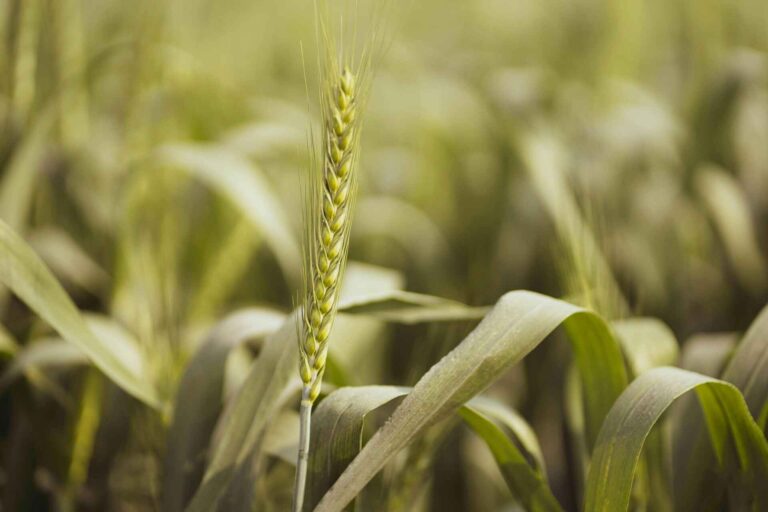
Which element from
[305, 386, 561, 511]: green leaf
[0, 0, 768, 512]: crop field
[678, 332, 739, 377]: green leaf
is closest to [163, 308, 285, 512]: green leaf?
[0, 0, 768, 512]: crop field

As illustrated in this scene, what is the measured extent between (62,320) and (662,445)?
28.0 inches

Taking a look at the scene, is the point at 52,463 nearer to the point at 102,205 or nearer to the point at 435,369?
the point at 102,205

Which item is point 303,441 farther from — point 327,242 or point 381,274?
point 381,274

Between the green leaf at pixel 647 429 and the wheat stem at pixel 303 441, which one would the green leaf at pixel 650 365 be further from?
the wheat stem at pixel 303 441

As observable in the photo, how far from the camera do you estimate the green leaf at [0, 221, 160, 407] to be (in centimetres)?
79

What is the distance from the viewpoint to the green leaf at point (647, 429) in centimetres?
68

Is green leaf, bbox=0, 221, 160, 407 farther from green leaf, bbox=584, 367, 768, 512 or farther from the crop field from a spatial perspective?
green leaf, bbox=584, 367, 768, 512

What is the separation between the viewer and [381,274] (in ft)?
4.04

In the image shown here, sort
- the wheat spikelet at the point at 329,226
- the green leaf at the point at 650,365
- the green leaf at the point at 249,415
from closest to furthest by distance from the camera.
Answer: the wheat spikelet at the point at 329,226 → the green leaf at the point at 249,415 → the green leaf at the point at 650,365

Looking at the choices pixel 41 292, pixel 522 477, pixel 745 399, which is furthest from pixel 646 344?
pixel 41 292

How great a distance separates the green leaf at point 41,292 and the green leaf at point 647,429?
20.2 inches

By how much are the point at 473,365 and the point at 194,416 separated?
14.1 inches

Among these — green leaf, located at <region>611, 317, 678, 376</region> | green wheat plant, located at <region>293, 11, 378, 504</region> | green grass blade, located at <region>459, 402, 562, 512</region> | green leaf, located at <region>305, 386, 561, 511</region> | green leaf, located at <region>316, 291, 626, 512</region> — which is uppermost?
green wheat plant, located at <region>293, 11, 378, 504</region>

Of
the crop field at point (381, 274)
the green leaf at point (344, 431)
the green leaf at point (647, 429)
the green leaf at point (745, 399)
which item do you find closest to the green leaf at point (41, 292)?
the crop field at point (381, 274)
